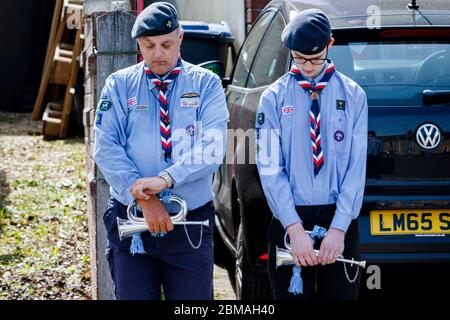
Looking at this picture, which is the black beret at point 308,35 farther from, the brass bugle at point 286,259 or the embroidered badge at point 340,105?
the brass bugle at point 286,259

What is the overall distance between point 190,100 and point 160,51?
0.77 feet

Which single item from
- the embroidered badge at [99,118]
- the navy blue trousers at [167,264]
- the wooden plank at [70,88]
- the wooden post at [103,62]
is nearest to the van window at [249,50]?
the wooden post at [103,62]

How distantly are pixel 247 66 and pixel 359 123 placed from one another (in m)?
2.19

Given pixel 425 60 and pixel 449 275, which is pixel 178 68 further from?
pixel 449 275

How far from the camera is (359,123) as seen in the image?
397cm

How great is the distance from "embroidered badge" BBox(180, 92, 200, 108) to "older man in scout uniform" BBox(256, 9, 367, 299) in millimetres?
276

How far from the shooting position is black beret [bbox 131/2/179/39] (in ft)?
12.9

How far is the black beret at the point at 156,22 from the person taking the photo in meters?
3.92

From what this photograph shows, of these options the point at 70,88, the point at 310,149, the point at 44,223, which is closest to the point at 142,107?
the point at 310,149

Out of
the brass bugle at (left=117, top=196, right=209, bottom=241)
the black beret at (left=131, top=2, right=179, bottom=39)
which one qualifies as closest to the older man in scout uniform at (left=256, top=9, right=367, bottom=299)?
the brass bugle at (left=117, top=196, right=209, bottom=241)

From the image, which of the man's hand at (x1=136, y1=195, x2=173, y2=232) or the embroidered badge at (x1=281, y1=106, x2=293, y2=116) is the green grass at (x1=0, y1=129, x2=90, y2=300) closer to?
the man's hand at (x1=136, y1=195, x2=173, y2=232)

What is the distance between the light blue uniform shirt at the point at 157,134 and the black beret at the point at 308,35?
381 mm

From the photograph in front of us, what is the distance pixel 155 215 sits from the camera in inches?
150
